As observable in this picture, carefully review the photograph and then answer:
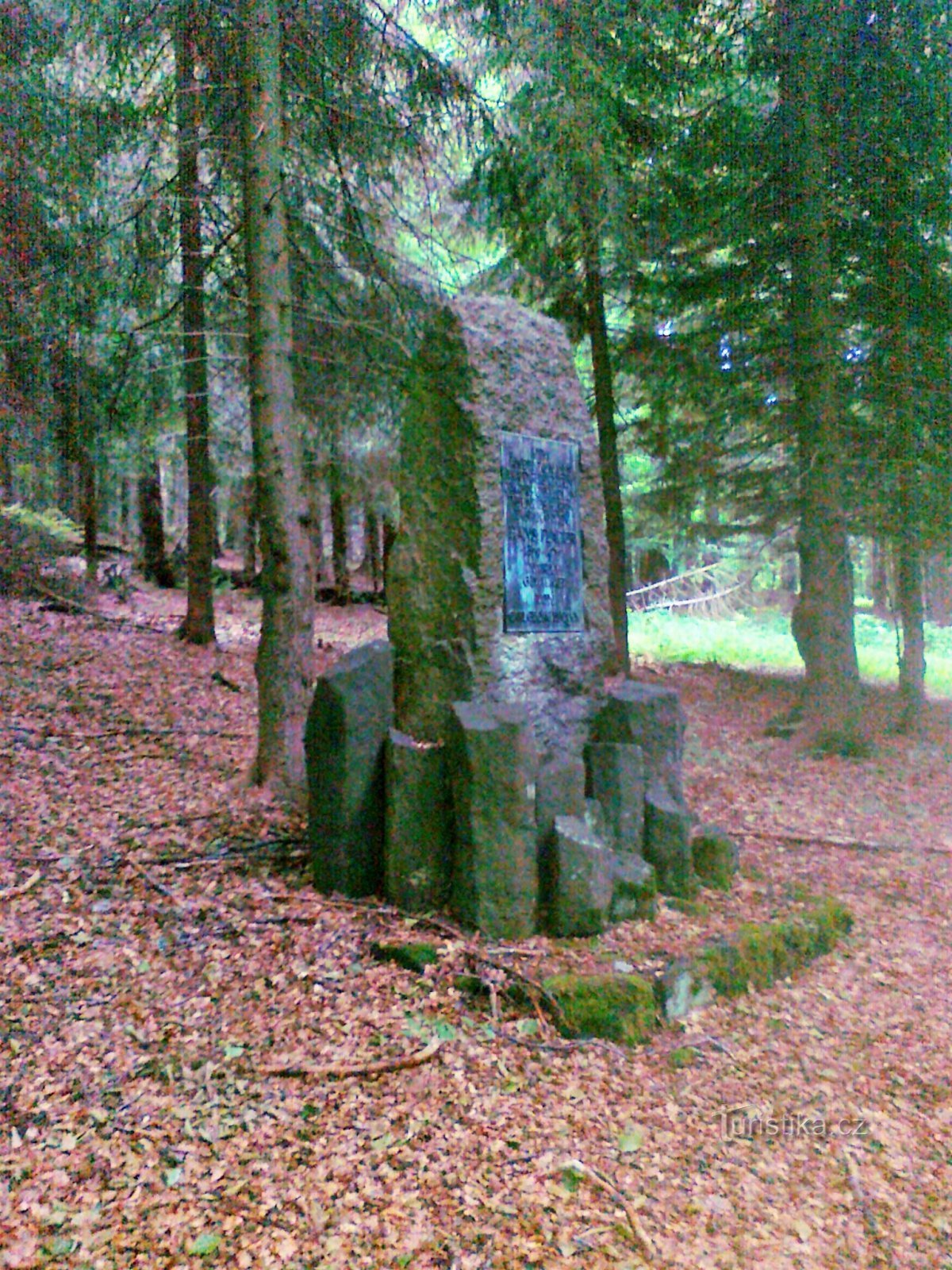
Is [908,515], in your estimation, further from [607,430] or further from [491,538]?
[491,538]

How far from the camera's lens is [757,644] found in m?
17.8

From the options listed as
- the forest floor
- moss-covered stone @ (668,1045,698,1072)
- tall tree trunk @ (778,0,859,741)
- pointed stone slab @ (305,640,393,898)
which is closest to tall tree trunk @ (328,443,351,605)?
tall tree trunk @ (778,0,859,741)

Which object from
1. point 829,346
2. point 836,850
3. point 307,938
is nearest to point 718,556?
point 829,346

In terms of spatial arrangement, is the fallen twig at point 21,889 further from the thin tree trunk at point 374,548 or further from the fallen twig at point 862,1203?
the thin tree trunk at point 374,548

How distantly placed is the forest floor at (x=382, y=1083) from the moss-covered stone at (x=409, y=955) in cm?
8

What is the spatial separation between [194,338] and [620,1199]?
8.97 m

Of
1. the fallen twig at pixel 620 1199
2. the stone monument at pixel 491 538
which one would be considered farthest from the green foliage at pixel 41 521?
the fallen twig at pixel 620 1199

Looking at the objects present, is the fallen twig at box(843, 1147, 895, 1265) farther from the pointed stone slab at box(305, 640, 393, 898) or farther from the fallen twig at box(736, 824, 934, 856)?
the fallen twig at box(736, 824, 934, 856)

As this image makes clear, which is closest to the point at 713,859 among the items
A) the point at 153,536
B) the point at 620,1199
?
the point at 620,1199

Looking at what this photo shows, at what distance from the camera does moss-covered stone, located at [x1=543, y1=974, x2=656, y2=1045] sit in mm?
3846

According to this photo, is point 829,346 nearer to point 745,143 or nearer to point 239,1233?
point 745,143

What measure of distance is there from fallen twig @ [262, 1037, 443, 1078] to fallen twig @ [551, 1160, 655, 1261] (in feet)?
2.36

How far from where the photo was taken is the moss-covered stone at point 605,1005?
3.85m

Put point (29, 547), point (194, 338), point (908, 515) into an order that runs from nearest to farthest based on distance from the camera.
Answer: point (194, 338)
point (908, 515)
point (29, 547)
